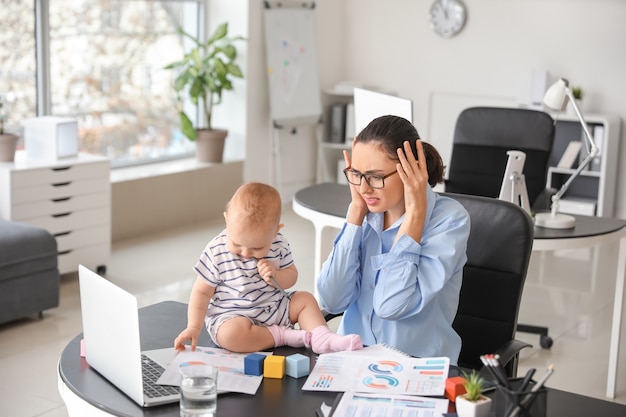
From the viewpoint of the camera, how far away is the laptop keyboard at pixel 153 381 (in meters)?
1.61

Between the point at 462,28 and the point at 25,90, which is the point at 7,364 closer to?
the point at 25,90

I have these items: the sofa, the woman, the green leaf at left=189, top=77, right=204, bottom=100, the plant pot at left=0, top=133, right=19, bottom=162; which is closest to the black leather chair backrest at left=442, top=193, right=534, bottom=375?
the woman

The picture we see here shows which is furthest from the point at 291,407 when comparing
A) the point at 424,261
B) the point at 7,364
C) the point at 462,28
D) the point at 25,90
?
the point at 462,28

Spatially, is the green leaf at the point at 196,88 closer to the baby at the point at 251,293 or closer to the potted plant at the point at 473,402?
the baby at the point at 251,293

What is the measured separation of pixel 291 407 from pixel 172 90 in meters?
5.41

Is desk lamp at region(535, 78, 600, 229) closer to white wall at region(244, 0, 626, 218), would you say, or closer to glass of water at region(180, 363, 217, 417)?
glass of water at region(180, 363, 217, 417)

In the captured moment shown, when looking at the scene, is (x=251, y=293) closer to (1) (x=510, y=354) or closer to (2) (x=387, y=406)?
(2) (x=387, y=406)

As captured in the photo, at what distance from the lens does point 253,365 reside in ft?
5.62

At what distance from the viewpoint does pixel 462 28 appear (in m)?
7.36

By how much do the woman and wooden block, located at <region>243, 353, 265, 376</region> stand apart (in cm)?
41

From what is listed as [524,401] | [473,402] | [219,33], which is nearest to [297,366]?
[473,402]

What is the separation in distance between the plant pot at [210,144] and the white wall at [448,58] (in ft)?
1.26

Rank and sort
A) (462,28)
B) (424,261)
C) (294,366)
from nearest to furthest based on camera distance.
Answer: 1. (294,366)
2. (424,261)
3. (462,28)

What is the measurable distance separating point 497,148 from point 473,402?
289 cm
